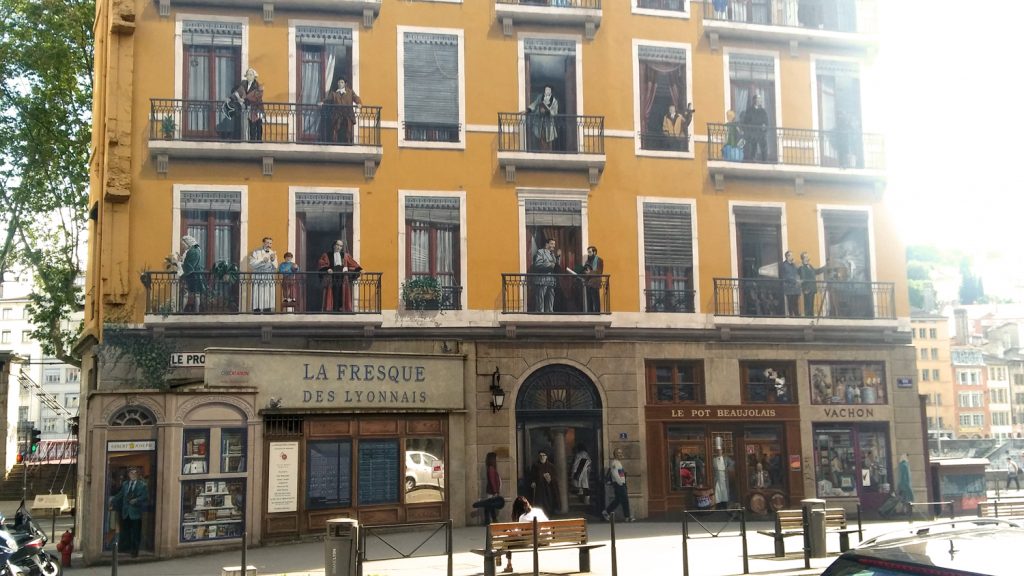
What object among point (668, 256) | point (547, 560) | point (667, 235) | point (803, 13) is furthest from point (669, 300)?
point (547, 560)

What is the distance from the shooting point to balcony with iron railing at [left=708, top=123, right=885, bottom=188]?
90.0 feet

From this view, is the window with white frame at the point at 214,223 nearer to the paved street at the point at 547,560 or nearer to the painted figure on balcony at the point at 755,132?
the paved street at the point at 547,560

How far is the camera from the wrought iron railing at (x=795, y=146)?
90.5 feet

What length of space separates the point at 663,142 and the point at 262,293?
1065 cm

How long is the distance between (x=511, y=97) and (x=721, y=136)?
558 cm

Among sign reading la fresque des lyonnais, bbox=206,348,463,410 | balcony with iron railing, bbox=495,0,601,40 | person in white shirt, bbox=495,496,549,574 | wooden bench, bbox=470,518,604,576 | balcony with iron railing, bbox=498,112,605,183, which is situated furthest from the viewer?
balcony with iron railing, bbox=495,0,601,40

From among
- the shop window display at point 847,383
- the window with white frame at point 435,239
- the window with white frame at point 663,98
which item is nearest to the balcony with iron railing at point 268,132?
the window with white frame at point 435,239

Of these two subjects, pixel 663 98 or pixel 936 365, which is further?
pixel 936 365

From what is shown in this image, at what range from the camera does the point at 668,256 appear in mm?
26859

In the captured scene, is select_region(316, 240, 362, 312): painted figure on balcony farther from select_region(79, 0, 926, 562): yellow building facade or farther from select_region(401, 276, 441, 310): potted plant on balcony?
select_region(401, 276, 441, 310): potted plant on balcony

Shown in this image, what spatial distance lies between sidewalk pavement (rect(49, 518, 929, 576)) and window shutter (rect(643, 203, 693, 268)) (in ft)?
23.3

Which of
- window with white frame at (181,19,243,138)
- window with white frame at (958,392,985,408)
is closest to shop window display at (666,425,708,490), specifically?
window with white frame at (181,19,243,138)

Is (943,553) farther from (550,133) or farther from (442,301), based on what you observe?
(550,133)

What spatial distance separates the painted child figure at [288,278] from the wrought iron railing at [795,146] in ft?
35.5
